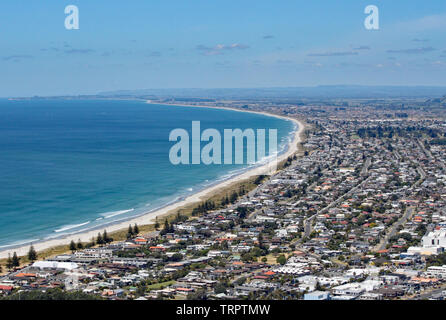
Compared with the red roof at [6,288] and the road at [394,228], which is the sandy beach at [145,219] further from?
the road at [394,228]

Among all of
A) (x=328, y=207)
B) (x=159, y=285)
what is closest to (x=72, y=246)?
(x=159, y=285)

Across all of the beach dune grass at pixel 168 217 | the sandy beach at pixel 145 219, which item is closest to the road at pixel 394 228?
the beach dune grass at pixel 168 217

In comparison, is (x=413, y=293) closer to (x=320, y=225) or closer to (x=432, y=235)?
(x=432, y=235)

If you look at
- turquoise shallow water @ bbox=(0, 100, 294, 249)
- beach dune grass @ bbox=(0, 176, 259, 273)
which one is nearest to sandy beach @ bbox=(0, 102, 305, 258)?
beach dune grass @ bbox=(0, 176, 259, 273)

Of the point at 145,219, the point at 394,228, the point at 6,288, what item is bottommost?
the point at 394,228

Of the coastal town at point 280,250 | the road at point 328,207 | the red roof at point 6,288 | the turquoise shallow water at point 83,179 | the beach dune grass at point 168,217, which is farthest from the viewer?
the turquoise shallow water at point 83,179

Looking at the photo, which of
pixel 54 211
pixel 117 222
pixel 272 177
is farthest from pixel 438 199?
pixel 54 211

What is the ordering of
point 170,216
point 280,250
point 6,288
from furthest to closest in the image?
point 170,216
point 280,250
point 6,288

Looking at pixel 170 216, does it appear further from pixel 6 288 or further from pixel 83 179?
pixel 83 179
